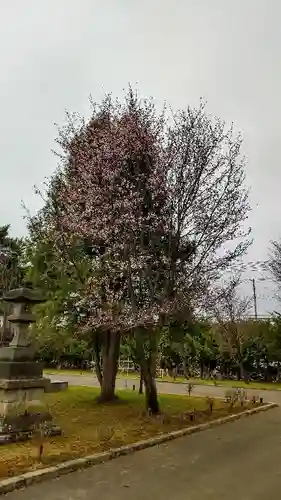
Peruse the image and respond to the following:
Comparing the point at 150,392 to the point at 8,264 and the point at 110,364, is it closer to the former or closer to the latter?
the point at 110,364

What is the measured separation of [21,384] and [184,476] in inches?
154

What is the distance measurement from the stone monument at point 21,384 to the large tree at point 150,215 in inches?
128

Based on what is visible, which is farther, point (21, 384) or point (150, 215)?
point (150, 215)

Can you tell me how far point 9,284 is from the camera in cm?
2905

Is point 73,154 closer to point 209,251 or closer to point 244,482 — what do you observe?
point 209,251

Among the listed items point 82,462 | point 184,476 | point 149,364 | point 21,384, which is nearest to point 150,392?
point 149,364

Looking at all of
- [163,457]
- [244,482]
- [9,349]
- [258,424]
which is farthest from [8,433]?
[258,424]

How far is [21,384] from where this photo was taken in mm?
9117

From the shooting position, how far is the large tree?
508 inches

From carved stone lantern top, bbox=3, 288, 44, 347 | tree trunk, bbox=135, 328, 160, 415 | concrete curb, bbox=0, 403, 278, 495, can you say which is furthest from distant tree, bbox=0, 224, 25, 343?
concrete curb, bbox=0, 403, 278, 495

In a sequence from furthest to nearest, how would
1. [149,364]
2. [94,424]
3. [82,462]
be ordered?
[149,364] < [94,424] < [82,462]

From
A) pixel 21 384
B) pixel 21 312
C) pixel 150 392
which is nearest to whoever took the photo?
pixel 21 384

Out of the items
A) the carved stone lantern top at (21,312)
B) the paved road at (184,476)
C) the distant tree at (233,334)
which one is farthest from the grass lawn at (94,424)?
the distant tree at (233,334)

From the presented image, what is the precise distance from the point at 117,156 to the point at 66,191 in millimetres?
2536
